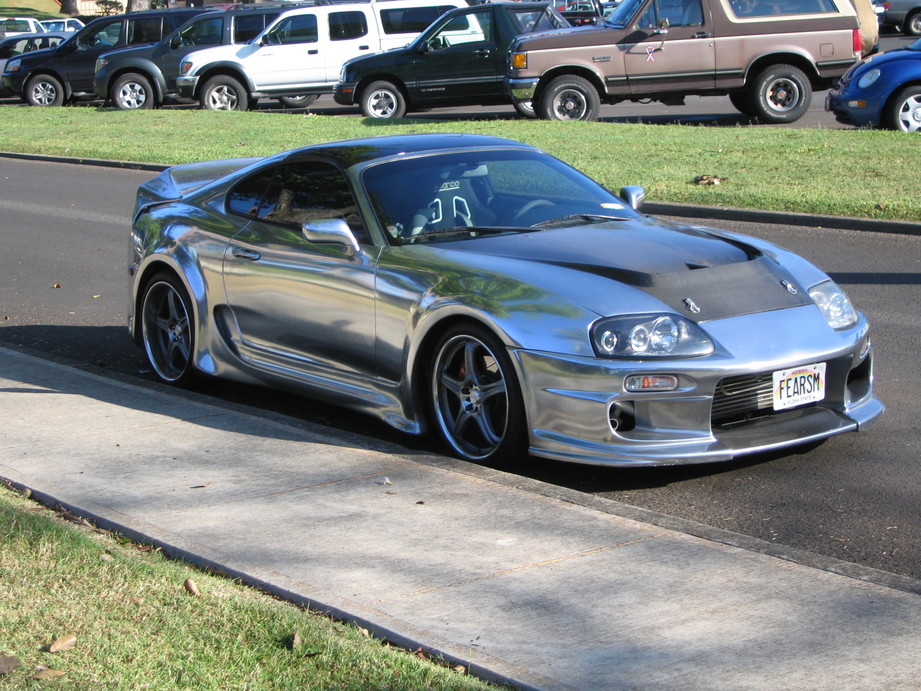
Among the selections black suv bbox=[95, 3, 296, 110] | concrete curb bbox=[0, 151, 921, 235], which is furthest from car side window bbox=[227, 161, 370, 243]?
black suv bbox=[95, 3, 296, 110]

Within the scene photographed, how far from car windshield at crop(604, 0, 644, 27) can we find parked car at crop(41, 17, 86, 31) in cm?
2718

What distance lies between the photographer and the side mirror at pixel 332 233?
6.38 metres

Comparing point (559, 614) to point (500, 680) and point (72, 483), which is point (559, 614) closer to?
point (500, 680)

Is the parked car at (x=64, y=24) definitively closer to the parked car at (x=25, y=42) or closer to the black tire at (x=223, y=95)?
the parked car at (x=25, y=42)

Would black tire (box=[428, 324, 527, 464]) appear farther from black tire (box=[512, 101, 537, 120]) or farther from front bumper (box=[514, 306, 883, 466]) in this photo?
black tire (box=[512, 101, 537, 120])

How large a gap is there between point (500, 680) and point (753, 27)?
17.2 m

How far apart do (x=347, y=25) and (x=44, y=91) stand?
8.10 m

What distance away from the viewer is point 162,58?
1077 inches

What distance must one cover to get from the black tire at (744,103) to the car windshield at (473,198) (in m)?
13.4

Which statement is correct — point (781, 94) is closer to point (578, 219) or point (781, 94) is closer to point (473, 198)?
point (578, 219)

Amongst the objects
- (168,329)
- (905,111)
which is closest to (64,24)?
(905,111)

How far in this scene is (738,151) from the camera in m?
16.2

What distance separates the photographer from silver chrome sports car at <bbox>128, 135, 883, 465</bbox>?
5.49 metres

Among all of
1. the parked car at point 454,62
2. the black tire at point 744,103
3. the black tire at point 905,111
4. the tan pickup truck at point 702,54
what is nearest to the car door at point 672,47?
the tan pickup truck at point 702,54
